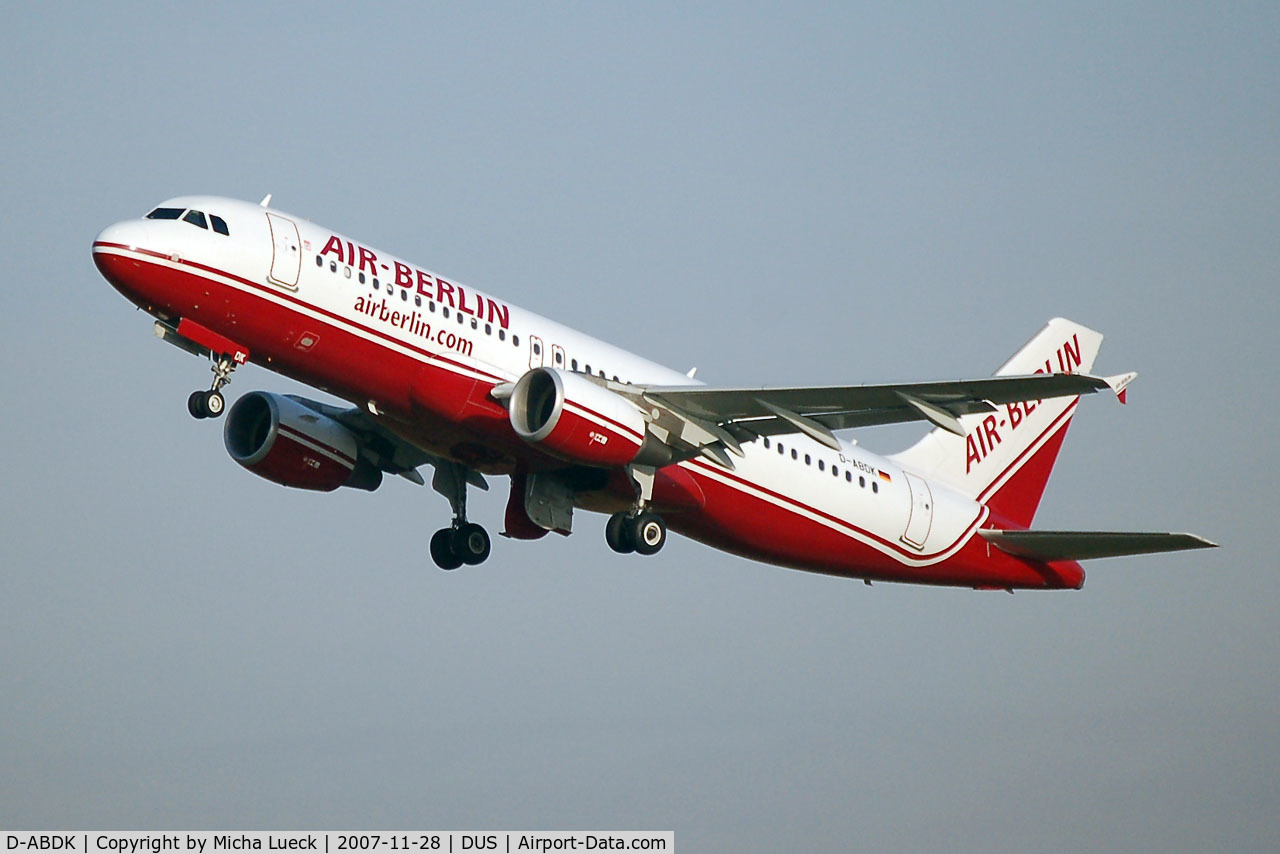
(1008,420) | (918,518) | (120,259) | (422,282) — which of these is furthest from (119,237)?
(1008,420)

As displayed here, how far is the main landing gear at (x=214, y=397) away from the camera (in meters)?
32.9

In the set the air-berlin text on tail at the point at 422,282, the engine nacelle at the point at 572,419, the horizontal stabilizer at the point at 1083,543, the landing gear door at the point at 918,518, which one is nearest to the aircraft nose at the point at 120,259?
the air-berlin text on tail at the point at 422,282

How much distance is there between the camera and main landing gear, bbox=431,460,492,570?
135 ft

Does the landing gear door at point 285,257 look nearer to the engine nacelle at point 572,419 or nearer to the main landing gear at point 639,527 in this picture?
the engine nacelle at point 572,419

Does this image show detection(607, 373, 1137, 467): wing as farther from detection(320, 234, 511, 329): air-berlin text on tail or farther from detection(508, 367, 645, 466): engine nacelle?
detection(320, 234, 511, 329): air-berlin text on tail

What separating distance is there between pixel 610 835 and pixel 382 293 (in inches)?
430

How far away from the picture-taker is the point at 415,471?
4103 centimetres

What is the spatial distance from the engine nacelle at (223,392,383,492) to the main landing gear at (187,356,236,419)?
241 inches

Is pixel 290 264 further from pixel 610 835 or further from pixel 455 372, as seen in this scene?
pixel 610 835

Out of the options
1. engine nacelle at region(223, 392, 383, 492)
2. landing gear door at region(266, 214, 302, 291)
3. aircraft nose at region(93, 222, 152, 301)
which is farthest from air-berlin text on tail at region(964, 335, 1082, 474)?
aircraft nose at region(93, 222, 152, 301)

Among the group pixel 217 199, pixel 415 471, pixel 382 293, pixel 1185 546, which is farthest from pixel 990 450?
pixel 217 199

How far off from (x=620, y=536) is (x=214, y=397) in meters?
8.70

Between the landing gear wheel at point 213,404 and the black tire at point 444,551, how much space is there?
949 centimetres

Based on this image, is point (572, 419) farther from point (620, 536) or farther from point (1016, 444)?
point (1016, 444)
